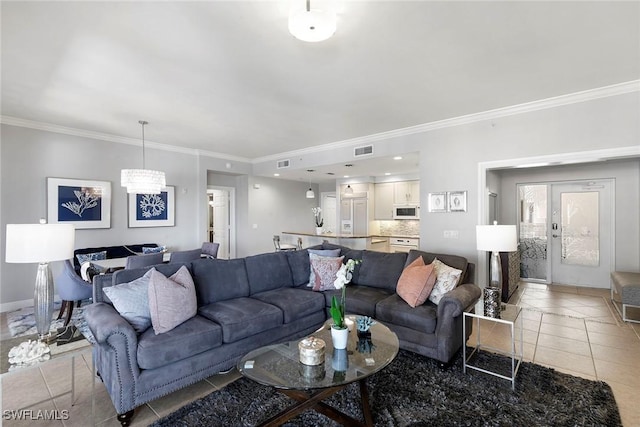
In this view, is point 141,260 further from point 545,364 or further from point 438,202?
point 545,364

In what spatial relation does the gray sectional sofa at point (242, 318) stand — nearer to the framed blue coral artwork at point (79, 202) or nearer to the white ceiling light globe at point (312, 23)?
the white ceiling light globe at point (312, 23)

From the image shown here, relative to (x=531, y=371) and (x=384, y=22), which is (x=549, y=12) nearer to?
(x=384, y=22)

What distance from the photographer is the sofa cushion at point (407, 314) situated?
2.79 metres

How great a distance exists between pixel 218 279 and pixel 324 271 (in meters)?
1.25

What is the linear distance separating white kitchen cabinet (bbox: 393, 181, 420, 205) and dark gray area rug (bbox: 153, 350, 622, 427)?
562 cm

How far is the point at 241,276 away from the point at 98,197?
141 inches

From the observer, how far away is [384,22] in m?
2.23

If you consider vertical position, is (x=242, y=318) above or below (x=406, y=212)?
below

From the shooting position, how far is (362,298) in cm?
333

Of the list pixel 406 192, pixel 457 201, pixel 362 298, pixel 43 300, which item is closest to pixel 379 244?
pixel 406 192

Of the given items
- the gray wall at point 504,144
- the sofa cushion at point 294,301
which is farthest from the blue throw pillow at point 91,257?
the gray wall at point 504,144

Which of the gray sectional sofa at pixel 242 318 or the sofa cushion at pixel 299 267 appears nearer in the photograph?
the gray sectional sofa at pixel 242 318

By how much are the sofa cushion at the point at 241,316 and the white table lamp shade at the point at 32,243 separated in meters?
1.21

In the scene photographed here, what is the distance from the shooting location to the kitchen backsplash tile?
8.27 metres
